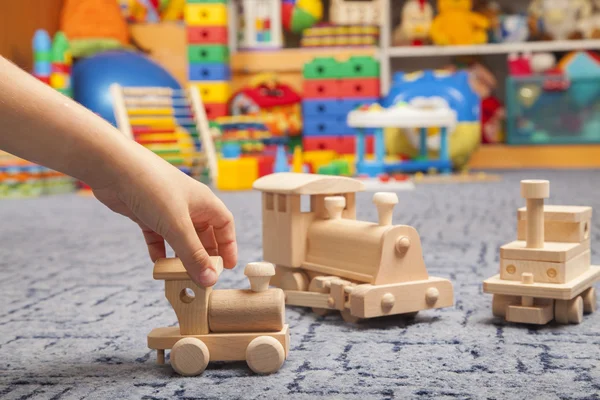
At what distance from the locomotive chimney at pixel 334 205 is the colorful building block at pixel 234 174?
6.23 ft

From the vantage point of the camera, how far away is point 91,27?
142 inches

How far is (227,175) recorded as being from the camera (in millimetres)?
2957

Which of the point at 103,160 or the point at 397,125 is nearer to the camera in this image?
the point at 103,160

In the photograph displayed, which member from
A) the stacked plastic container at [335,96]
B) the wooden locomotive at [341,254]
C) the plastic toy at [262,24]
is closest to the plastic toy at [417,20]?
the stacked plastic container at [335,96]

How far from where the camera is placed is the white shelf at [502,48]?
374 cm

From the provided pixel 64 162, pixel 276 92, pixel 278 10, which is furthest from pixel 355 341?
pixel 278 10

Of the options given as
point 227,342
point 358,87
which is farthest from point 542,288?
point 358,87

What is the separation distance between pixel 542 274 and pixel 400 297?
A: 0.18 meters

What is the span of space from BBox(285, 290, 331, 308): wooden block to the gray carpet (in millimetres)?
17

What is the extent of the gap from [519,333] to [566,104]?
2.96 m

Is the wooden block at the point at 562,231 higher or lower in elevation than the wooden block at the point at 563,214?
lower

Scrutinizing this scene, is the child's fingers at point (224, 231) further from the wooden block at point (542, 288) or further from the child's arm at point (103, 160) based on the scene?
the wooden block at point (542, 288)

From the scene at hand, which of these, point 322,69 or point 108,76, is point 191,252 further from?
point 322,69

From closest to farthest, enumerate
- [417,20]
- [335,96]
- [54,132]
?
1. [54,132]
2. [335,96]
3. [417,20]
